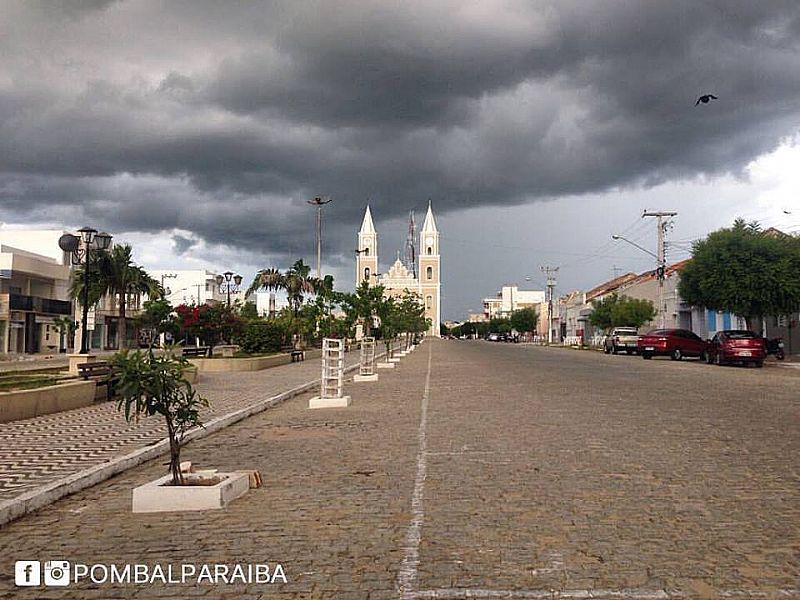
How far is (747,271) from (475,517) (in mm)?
36517

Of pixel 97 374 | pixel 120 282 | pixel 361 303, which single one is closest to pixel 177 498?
pixel 97 374

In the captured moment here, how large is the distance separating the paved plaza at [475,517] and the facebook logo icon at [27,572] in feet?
0.33

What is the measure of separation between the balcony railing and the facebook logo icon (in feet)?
181

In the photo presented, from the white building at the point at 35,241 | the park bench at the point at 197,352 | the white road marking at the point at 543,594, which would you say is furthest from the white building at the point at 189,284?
the white road marking at the point at 543,594

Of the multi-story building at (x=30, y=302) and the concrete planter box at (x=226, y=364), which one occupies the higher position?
the multi-story building at (x=30, y=302)

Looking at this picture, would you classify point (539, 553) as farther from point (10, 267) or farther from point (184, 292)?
point (184, 292)

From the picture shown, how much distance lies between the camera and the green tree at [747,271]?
38.7 metres

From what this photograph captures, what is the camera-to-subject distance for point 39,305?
6022 cm

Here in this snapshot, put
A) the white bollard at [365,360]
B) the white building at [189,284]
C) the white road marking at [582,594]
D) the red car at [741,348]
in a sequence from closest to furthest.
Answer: the white road marking at [582,594]
the white bollard at [365,360]
the red car at [741,348]
the white building at [189,284]

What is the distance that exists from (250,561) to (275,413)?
11.1 metres

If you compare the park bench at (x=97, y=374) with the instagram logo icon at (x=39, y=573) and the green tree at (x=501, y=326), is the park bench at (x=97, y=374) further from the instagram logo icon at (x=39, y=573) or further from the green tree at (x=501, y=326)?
the green tree at (x=501, y=326)

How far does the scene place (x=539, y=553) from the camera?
557 centimetres

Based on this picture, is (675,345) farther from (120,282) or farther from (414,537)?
(414,537)

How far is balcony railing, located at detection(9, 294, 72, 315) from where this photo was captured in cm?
5652
